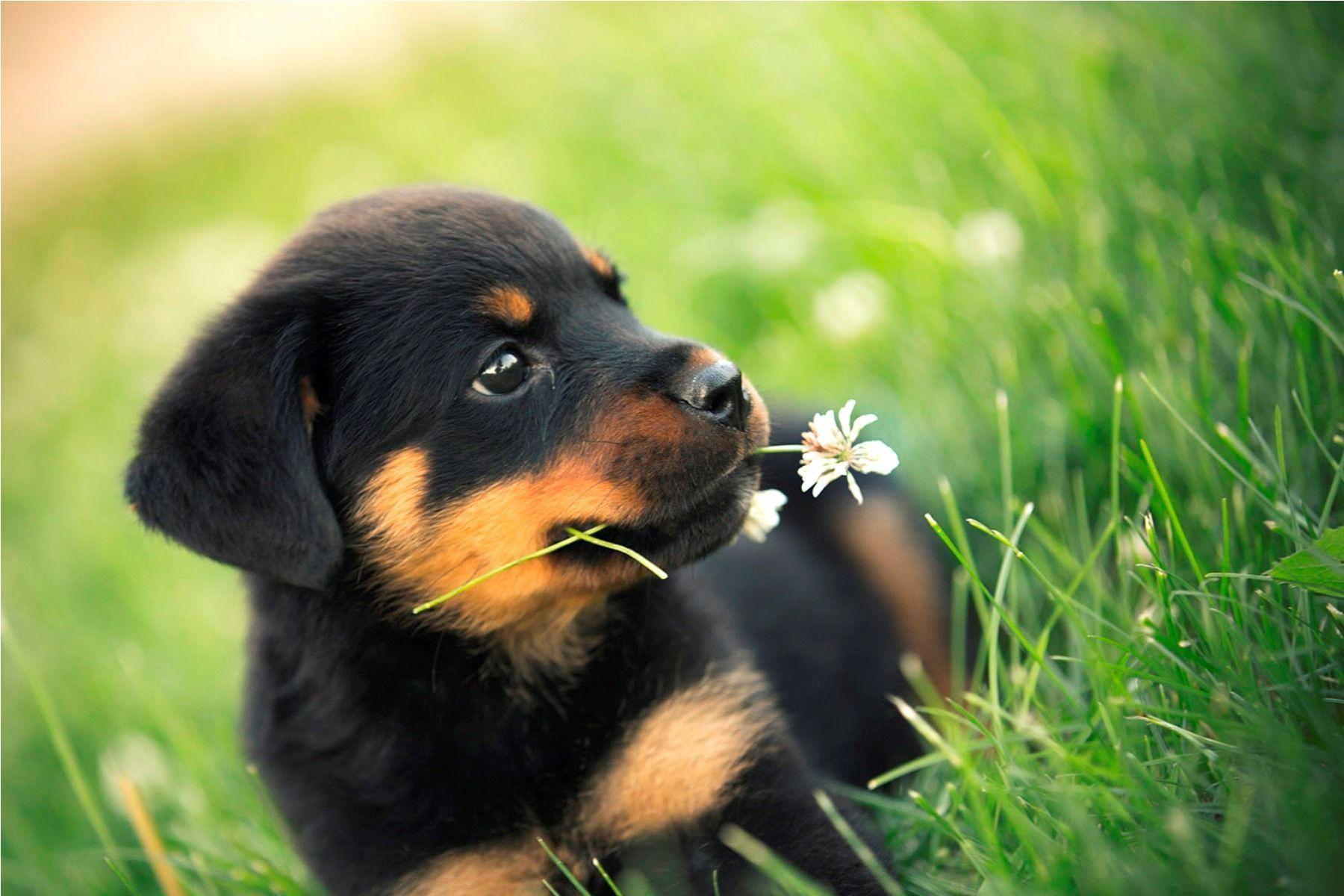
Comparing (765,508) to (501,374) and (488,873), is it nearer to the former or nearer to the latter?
(501,374)

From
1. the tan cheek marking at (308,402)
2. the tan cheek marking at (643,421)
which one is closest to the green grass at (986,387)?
the tan cheek marking at (643,421)

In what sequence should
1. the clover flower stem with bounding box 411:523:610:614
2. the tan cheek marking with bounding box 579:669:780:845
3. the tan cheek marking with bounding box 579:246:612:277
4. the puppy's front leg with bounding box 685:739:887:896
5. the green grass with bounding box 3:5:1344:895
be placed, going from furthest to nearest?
the tan cheek marking with bounding box 579:246:612:277
the tan cheek marking with bounding box 579:669:780:845
the puppy's front leg with bounding box 685:739:887:896
the clover flower stem with bounding box 411:523:610:614
the green grass with bounding box 3:5:1344:895

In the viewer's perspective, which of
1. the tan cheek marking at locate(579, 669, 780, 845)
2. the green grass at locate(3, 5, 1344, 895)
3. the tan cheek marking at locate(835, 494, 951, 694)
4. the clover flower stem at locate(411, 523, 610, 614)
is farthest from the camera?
the tan cheek marking at locate(835, 494, 951, 694)

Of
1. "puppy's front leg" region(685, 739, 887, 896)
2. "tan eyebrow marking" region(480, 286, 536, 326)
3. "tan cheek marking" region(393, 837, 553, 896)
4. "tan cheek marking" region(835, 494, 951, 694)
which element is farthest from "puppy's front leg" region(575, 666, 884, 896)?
"tan cheek marking" region(835, 494, 951, 694)

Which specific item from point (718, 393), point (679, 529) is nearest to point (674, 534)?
point (679, 529)

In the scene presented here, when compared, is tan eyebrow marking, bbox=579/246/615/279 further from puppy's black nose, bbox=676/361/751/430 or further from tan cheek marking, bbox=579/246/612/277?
puppy's black nose, bbox=676/361/751/430
